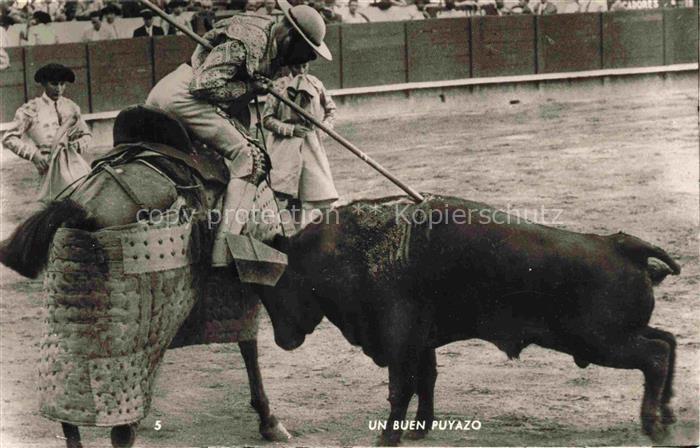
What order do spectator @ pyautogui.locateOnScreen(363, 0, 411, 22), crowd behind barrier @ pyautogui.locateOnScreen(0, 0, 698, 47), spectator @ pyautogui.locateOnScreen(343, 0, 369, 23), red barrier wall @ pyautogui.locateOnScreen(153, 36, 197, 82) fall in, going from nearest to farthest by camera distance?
crowd behind barrier @ pyautogui.locateOnScreen(0, 0, 698, 47)
red barrier wall @ pyautogui.locateOnScreen(153, 36, 197, 82)
spectator @ pyautogui.locateOnScreen(343, 0, 369, 23)
spectator @ pyautogui.locateOnScreen(363, 0, 411, 22)

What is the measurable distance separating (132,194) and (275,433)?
1.27 metres

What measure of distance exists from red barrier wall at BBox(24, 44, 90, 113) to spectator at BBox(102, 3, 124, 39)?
0.30m

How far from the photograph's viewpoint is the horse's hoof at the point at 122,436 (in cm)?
510

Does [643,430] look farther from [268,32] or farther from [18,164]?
[18,164]

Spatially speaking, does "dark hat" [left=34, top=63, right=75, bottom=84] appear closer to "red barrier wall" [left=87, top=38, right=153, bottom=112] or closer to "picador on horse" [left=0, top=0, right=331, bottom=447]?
"picador on horse" [left=0, top=0, right=331, bottom=447]

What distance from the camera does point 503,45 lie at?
49.6 ft

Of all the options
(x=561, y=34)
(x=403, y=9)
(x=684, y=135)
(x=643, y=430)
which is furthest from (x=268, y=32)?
(x=561, y=34)

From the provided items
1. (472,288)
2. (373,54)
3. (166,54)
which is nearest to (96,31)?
(166,54)

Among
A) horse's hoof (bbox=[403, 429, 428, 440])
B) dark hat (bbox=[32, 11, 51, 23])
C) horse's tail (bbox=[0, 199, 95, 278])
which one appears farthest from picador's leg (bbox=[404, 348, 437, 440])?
dark hat (bbox=[32, 11, 51, 23])

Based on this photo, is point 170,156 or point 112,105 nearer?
point 170,156

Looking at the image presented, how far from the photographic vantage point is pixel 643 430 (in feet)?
17.2

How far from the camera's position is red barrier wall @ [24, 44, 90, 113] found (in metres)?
11.6

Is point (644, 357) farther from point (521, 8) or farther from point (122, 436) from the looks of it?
point (521, 8)

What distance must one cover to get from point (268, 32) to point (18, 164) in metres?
6.47
